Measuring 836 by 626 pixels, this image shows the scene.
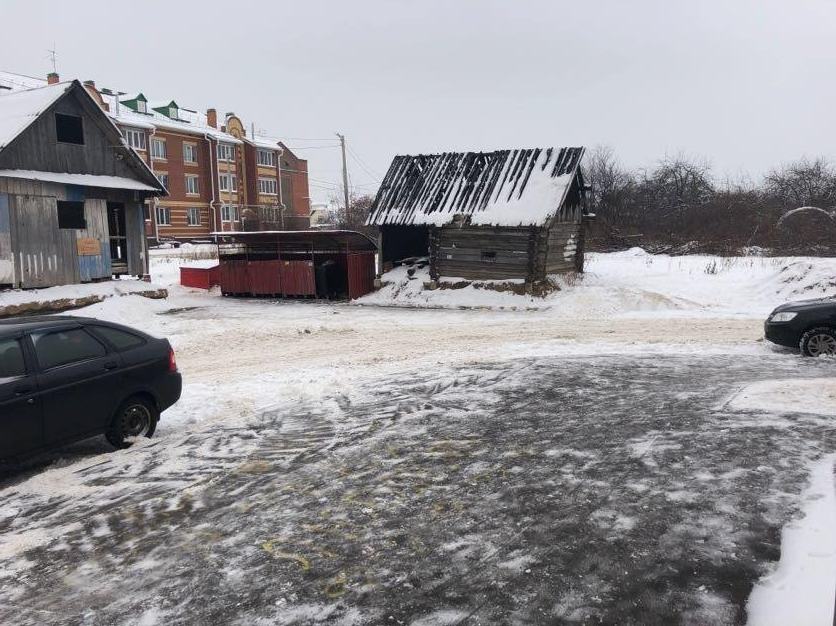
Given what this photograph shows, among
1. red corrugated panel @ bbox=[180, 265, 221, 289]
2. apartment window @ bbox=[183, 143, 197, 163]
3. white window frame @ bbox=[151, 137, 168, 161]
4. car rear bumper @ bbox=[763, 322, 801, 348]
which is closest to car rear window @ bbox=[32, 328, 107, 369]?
car rear bumper @ bbox=[763, 322, 801, 348]

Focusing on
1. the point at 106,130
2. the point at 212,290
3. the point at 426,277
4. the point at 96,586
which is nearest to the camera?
the point at 96,586

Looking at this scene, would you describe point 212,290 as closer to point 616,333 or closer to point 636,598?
point 616,333

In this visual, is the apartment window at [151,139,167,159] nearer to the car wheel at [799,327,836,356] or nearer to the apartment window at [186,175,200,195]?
the apartment window at [186,175,200,195]

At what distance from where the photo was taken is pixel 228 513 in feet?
18.4

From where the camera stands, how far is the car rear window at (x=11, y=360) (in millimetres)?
6324

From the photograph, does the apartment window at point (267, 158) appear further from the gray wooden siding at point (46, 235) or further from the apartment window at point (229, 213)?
the gray wooden siding at point (46, 235)

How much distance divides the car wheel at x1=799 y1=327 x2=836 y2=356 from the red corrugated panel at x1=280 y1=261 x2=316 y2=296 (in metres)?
16.0

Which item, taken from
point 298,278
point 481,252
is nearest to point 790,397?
point 481,252

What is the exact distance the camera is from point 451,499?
5.64 metres

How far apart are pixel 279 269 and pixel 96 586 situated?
20.1 m

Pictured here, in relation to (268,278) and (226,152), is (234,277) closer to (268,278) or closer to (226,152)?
(268,278)

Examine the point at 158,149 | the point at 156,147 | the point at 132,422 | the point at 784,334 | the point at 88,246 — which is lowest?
the point at 132,422

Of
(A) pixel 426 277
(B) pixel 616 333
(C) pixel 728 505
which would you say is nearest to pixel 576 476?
(C) pixel 728 505

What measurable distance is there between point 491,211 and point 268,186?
4376 centimetres
